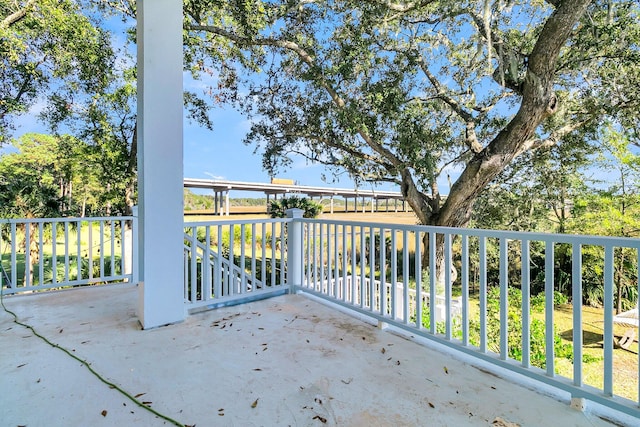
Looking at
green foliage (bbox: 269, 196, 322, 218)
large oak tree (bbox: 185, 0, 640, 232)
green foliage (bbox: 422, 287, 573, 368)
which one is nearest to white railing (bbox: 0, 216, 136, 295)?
large oak tree (bbox: 185, 0, 640, 232)

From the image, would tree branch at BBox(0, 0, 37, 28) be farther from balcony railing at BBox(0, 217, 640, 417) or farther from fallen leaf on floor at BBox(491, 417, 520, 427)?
fallen leaf on floor at BBox(491, 417, 520, 427)

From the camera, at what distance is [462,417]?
1488mm

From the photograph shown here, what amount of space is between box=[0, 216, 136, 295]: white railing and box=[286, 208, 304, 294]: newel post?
199 centimetres

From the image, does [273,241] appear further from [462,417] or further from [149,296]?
[462,417]

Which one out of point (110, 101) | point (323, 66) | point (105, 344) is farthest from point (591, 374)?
point (110, 101)

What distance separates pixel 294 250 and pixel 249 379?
1.85 metres

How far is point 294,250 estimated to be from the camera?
3.57 metres

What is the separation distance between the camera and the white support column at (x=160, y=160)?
2400mm

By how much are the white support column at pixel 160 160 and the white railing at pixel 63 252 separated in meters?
1.73

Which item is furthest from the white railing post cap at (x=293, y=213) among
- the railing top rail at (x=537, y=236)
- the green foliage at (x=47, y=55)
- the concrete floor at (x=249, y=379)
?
the green foliage at (x=47, y=55)

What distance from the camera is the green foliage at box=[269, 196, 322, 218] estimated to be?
11.7 metres

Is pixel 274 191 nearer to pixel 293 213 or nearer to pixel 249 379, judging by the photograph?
→ pixel 293 213

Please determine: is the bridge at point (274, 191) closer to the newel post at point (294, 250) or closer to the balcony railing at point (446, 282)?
the newel post at point (294, 250)

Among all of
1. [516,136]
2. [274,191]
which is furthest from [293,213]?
[274,191]
